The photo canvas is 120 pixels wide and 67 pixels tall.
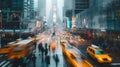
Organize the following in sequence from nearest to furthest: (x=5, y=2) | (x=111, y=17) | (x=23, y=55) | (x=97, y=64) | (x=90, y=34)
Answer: (x=97, y=64) → (x=23, y=55) → (x=111, y=17) → (x=90, y=34) → (x=5, y=2)

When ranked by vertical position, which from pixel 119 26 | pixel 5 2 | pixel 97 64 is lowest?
pixel 97 64

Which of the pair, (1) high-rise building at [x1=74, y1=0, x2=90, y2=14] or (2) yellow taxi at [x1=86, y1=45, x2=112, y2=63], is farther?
(1) high-rise building at [x1=74, y1=0, x2=90, y2=14]

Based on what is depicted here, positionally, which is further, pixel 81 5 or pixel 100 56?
pixel 81 5

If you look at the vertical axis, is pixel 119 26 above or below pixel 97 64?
above

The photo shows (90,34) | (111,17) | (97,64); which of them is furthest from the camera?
(90,34)

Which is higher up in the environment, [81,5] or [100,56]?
[81,5]

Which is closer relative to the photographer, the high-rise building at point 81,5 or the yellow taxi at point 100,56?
A: the yellow taxi at point 100,56

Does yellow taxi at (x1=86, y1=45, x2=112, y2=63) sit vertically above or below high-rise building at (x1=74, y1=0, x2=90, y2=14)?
below

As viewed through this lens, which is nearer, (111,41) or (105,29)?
(111,41)

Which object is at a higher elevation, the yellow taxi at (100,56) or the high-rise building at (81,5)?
the high-rise building at (81,5)

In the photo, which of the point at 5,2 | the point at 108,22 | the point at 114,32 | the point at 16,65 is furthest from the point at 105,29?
the point at 5,2

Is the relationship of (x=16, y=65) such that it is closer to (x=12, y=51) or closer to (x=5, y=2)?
(x=12, y=51)

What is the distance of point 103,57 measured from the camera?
32.8 meters

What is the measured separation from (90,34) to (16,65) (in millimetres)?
64873
